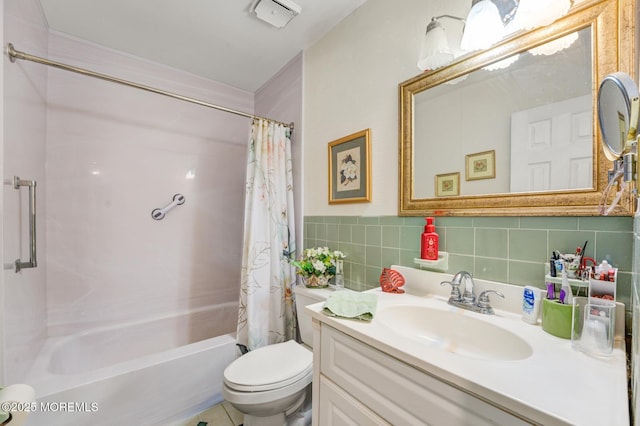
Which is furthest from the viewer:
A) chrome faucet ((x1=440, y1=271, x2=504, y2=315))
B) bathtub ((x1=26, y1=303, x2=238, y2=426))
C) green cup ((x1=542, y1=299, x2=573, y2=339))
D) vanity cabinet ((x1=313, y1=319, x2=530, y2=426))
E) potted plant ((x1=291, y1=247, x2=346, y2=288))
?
potted plant ((x1=291, y1=247, x2=346, y2=288))

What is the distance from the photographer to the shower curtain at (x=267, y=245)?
5.57ft

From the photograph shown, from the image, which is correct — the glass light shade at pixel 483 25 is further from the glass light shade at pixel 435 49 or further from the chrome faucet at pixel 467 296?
the chrome faucet at pixel 467 296

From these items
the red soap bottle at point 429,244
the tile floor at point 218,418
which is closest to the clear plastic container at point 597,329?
the red soap bottle at point 429,244

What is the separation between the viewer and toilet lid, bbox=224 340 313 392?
1103 mm

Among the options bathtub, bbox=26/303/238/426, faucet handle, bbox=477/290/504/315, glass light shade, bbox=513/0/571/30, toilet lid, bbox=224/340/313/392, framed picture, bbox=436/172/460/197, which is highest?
glass light shade, bbox=513/0/571/30

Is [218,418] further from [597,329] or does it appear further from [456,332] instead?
[597,329]

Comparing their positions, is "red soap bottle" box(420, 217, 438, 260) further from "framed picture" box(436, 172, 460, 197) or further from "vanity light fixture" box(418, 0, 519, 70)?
"vanity light fixture" box(418, 0, 519, 70)

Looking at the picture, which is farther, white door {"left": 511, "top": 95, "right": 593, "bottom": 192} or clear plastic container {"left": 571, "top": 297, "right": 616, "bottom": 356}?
white door {"left": 511, "top": 95, "right": 593, "bottom": 192}

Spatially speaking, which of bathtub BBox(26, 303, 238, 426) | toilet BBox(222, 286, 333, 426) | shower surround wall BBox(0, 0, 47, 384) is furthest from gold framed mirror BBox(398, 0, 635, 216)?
shower surround wall BBox(0, 0, 47, 384)

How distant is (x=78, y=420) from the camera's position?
1.19 m

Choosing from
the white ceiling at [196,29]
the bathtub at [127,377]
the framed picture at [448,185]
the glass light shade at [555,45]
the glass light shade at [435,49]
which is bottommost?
the bathtub at [127,377]

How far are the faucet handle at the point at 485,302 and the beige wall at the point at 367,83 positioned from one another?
53 cm

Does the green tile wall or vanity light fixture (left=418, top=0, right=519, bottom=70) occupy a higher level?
Result: vanity light fixture (left=418, top=0, right=519, bottom=70)

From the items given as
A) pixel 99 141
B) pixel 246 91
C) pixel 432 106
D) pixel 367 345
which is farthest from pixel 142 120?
pixel 367 345
